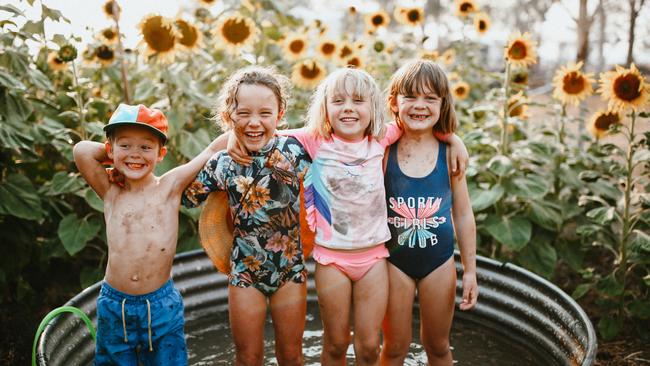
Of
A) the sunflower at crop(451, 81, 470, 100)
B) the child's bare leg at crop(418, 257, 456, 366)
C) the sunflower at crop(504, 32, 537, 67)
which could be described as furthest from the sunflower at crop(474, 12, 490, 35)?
the child's bare leg at crop(418, 257, 456, 366)

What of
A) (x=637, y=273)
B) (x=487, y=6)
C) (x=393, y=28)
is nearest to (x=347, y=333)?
(x=637, y=273)

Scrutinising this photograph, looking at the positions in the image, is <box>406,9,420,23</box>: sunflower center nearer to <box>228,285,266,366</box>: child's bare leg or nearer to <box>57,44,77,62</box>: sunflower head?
<box>57,44,77,62</box>: sunflower head

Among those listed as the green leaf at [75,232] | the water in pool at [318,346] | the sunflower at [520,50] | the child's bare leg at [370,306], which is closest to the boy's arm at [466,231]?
the child's bare leg at [370,306]

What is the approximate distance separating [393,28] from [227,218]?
17826 mm

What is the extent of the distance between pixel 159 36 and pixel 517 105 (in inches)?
84.6

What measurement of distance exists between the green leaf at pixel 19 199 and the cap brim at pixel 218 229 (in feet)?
4.57

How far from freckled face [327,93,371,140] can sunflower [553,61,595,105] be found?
6.94ft

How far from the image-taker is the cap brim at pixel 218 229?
2580 millimetres

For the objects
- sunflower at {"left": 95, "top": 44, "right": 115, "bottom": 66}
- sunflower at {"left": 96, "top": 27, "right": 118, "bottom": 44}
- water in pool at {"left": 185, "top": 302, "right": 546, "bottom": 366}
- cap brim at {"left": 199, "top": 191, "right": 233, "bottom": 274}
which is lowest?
water in pool at {"left": 185, "top": 302, "right": 546, "bottom": 366}

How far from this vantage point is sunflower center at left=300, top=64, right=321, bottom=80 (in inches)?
186

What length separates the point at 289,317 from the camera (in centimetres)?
248

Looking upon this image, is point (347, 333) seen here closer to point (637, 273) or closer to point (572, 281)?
point (637, 273)

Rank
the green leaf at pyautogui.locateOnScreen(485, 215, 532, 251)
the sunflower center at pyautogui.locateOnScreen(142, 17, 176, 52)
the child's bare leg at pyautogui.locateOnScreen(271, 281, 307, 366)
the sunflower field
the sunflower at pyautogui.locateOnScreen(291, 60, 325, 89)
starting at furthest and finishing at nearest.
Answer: the sunflower at pyautogui.locateOnScreen(291, 60, 325, 89) < the sunflower center at pyautogui.locateOnScreen(142, 17, 176, 52) < the green leaf at pyautogui.locateOnScreen(485, 215, 532, 251) < the sunflower field < the child's bare leg at pyautogui.locateOnScreen(271, 281, 307, 366)

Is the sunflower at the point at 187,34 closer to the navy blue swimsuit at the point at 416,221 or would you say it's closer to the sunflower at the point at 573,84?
the navy blue swimsuit at the point at 416,221
